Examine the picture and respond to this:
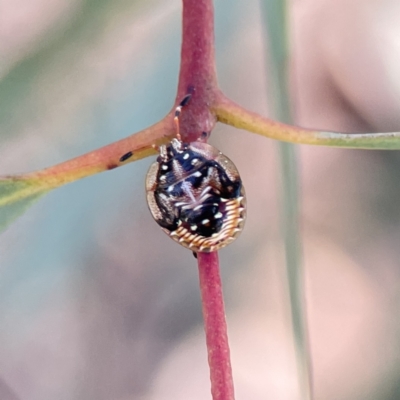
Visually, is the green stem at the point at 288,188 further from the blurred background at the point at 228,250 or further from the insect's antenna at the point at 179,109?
the blurred background at the point at 228,250

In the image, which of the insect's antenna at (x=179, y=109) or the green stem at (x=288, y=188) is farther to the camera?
the green stem at (x=288, y=188)

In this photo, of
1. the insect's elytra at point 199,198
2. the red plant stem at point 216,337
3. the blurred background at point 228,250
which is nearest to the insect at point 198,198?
the insect's elytra at point 199,198

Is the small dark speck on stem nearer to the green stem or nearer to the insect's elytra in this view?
the insect's elytra

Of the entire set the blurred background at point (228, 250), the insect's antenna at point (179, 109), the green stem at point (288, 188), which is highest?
Result: the insect's antenna at point (179, 109)

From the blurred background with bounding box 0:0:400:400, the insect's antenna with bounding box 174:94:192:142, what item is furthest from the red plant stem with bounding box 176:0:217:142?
the blurred background with bounding box 0:0:400:400

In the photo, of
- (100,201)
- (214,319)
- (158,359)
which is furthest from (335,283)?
(214,319)

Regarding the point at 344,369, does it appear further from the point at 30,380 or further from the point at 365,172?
the point at 30,380
